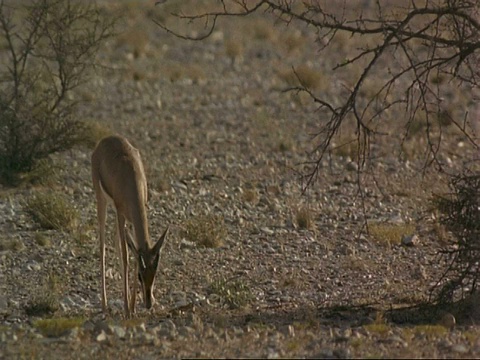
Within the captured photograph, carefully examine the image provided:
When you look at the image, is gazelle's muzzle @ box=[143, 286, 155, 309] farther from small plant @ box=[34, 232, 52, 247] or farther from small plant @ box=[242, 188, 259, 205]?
small plant @ box=[242, 188, 259, 205]

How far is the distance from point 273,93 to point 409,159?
24.4 ft

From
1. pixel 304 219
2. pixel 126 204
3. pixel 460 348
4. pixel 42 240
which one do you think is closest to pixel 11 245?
pixel 42 240

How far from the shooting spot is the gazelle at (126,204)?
11.0 metres

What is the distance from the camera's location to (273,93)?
88.7 ft

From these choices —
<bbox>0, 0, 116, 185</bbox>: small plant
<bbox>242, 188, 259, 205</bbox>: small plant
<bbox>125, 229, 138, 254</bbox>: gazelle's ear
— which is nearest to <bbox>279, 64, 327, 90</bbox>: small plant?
<bbox>0, 0, 116, 185</bbox>: small plant

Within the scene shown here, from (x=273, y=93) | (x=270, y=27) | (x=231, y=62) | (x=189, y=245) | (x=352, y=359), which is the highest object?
(x=270, y=27)

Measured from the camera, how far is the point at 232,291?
12.2 metres

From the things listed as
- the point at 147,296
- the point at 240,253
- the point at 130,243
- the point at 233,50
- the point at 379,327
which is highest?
the point at 233,50

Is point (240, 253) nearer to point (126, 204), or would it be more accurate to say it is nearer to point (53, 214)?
point (53, 214)

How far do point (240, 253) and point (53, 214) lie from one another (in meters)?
2.56

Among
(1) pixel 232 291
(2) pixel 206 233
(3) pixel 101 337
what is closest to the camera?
(3) pixel 101 337

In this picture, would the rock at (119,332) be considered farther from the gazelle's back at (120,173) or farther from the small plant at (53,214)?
the small plant at (53,214)

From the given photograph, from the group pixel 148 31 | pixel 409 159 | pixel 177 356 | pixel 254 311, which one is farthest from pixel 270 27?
pixel 177 356

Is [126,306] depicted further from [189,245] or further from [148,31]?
[148,31]
